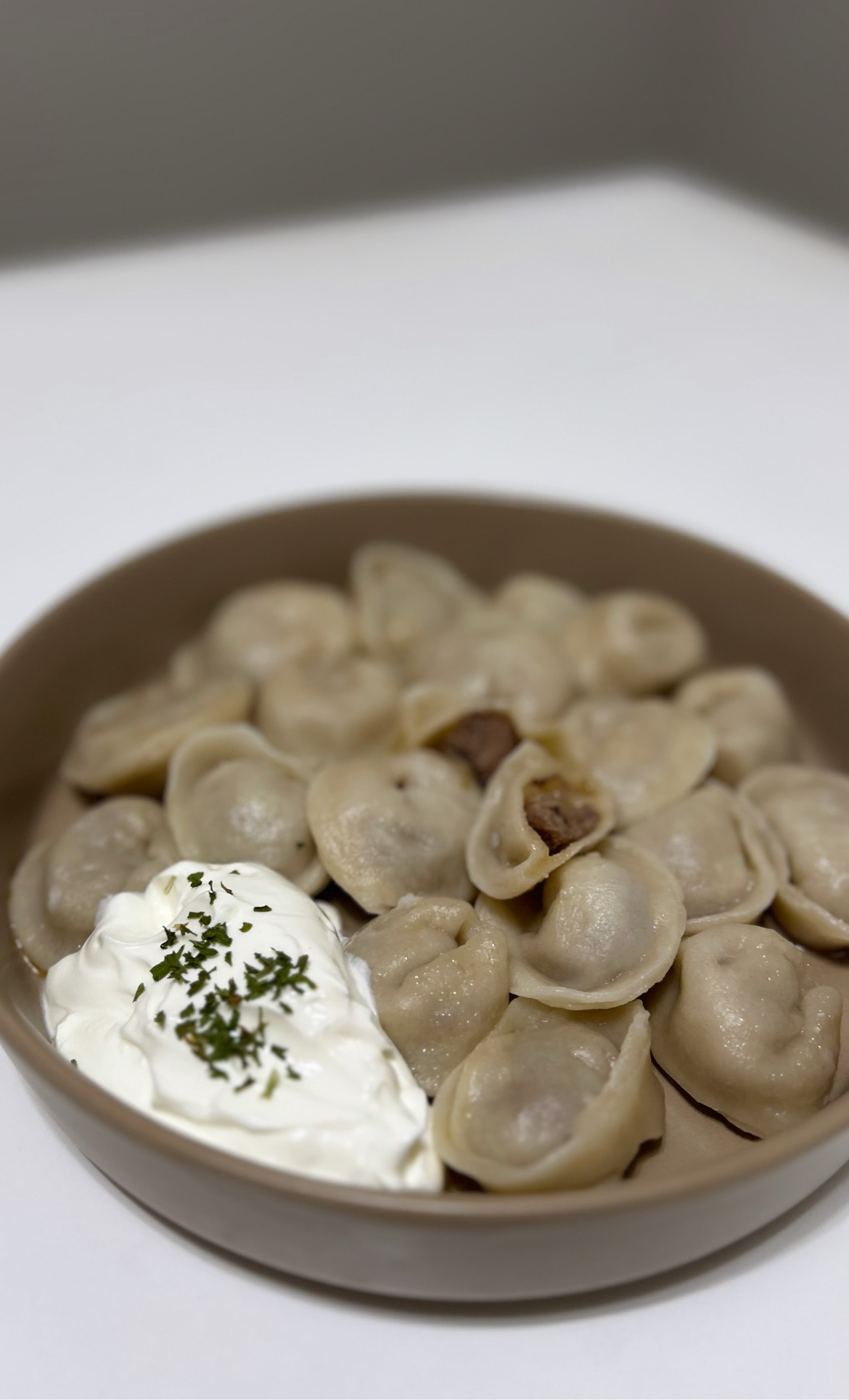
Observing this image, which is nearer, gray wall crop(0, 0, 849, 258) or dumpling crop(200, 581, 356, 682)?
dumpling crop(200, 581, 356, 682)

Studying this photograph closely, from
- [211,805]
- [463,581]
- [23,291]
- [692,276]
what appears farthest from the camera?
[692,276]

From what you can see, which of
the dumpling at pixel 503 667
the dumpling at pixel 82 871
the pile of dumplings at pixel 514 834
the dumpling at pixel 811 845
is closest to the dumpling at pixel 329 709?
the pile of dumplings at pixel 514 834

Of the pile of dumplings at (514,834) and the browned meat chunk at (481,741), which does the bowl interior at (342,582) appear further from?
the browned meat chunk at (481,741)

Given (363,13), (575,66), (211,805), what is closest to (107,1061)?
(211,805)

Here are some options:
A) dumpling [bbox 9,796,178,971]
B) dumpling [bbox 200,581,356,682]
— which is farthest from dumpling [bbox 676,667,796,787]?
dumpling [bbox 9,796,178,971]

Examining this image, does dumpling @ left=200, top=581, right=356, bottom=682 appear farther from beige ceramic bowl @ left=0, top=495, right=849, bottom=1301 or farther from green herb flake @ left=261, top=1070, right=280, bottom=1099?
green herb flake @ left=261, top=1070, right=280, bottom=1099

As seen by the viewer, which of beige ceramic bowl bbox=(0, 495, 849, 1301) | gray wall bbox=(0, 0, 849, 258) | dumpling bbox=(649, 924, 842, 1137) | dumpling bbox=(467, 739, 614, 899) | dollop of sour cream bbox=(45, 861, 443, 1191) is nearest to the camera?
beige ceramic bowl bbox=(0, 495, 849, 1301)

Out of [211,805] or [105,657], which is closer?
[211,805]

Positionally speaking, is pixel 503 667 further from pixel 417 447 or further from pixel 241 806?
pixel 417 447

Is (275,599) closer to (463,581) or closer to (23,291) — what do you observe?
(463,581)
